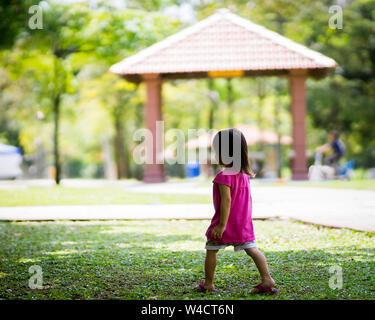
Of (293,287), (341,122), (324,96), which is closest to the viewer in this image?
(293,287)

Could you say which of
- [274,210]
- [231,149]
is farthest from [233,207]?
[274,210]

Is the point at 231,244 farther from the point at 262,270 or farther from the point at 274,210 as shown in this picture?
the point at 274,210

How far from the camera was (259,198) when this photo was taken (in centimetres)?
981

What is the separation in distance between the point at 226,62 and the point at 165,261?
9027 millimetres

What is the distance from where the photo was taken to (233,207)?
13.1ft

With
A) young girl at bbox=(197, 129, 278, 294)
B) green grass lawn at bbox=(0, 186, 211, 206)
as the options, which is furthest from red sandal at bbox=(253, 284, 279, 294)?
green grass lawn at bbox=(0, 186, 211, 206)

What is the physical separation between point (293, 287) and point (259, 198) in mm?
5642

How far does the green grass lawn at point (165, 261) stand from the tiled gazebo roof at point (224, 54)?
6553mm

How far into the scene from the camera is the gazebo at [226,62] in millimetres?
13320

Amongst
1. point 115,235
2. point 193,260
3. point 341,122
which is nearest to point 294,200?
point 115,235

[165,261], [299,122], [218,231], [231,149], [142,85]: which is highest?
[142,85]

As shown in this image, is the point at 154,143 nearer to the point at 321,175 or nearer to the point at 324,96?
the point at 321,175

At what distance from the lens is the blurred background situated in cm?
1560

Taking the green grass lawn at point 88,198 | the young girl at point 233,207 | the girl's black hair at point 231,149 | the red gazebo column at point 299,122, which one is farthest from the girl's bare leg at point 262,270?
the red gazebo column at point 299,122
